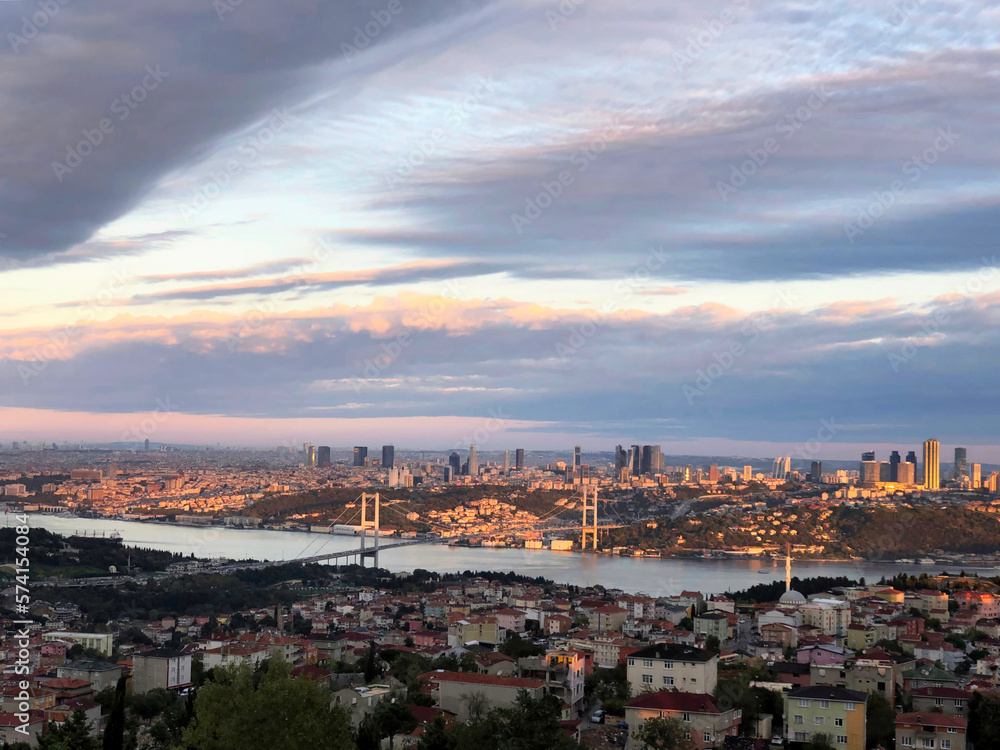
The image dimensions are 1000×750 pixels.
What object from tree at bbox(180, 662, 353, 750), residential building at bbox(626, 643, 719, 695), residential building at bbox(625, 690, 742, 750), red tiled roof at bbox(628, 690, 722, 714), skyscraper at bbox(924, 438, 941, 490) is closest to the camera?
tree at bbox(180, 662, 353, 750)

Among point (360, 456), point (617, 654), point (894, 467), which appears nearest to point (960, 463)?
point (894, 467)

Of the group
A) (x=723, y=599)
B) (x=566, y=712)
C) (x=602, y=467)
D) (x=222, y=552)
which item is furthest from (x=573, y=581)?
(x=602, y=467)

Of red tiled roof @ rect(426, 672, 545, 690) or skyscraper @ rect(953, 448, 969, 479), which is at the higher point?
skyscraper @ rect(953, 448, 969, 479)

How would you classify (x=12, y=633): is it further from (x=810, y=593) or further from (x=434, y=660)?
(x=810, y=593)

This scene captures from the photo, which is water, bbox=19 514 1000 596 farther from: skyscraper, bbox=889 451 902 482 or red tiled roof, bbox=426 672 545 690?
skyscraper, bbox=889 451 902 482

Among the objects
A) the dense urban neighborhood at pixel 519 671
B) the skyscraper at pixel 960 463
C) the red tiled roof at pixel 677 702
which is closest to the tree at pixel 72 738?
the dense urban neighborhood at pixel 519 671

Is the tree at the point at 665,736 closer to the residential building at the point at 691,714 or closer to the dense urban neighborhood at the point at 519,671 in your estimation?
the dense urban neighborhood at the point at 519,671

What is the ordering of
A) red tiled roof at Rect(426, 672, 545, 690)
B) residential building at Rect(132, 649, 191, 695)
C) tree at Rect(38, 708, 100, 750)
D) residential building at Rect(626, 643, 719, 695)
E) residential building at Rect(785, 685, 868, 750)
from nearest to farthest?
tree at Rect(38, 708, 100, 750) → residential building at Rect(785, 685, 868, 750) → red tiled roof at Rect(426, 672, 545, 690) → residential building at Rect(626, 643, 719, 695) → residential building at Rect(132, 649, 191, 695)

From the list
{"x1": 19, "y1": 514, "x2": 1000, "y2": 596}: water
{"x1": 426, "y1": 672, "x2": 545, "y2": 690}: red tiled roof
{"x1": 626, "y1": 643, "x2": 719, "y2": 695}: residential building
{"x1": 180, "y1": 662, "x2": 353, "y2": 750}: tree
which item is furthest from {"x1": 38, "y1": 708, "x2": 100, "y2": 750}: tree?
{"x1": 19, "y1": 514, "x2": 1000, "y2": 596}: water
